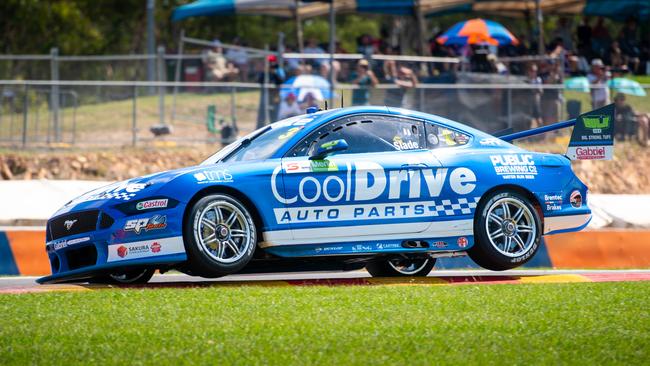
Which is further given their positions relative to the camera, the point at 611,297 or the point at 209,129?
the point at 209,129

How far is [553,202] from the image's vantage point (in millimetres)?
10508

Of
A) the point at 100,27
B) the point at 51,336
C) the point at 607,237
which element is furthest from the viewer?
the point at 100,27

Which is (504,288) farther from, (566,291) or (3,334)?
(3,334)

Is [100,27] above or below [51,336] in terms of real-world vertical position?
above

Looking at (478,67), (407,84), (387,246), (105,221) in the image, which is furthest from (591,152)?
(478,67)

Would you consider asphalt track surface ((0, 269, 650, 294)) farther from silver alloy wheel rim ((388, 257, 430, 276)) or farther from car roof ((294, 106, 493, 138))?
car roof ((294, 106, 493, 138))

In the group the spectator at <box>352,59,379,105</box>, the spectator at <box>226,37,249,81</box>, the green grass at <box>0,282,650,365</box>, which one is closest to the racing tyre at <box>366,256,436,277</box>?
the green grass at <box>0,282,650,365</box>

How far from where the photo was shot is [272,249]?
31.0 feet

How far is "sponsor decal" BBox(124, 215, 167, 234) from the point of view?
29.7 feet

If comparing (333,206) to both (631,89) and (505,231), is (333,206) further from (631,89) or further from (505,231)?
(631,89)

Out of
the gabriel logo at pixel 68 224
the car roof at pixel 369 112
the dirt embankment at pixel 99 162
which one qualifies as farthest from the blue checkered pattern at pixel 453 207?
the dirt embankment at pixel 99 162

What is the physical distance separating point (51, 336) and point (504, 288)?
3709 millimetres

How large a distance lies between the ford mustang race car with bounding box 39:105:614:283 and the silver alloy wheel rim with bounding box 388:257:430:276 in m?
0.01

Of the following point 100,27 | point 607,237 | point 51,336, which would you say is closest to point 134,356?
point 51,336
